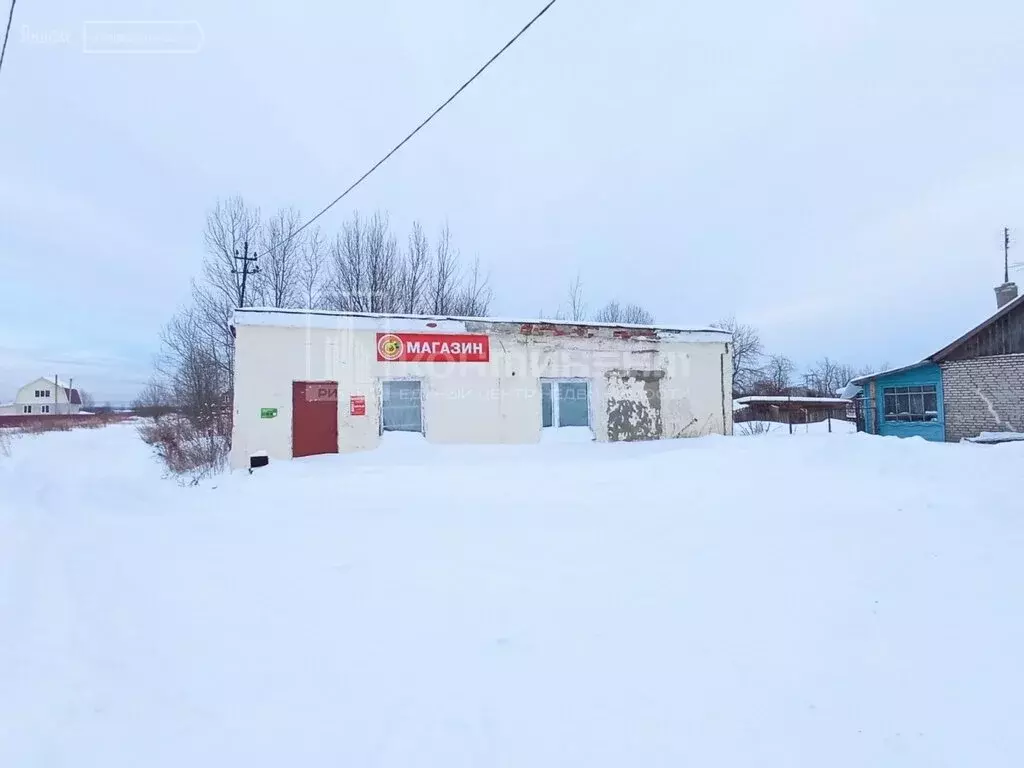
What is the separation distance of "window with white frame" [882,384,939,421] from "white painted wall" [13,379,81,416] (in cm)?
8861

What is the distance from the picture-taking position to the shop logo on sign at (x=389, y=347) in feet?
40.3

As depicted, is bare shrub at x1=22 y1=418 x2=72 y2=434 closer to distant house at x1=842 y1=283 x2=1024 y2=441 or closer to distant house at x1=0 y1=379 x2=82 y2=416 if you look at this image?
distant house at x1=0 y1=379 x2=82 y2=416

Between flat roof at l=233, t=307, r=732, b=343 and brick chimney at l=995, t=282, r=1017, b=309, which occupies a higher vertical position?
brick chimney at l=995, t=282, r=1017, b=309

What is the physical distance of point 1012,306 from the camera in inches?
624

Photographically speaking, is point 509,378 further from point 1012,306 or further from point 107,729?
point 1012,306

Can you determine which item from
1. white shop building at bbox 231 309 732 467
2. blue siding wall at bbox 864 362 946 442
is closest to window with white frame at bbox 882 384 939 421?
blue siding wall at bbox 864 362 946 442

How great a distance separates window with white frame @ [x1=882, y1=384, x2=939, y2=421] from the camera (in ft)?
59.0

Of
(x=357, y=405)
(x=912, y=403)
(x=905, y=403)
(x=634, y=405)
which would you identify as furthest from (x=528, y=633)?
(x=905, y=403)

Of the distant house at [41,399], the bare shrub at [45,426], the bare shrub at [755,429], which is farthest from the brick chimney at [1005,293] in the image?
the distant house at [41,399]

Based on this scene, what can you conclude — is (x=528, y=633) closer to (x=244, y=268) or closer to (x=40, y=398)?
(x=244, y=268)

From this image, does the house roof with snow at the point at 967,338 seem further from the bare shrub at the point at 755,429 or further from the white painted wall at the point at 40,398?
the white painted wall at the point at 40,398

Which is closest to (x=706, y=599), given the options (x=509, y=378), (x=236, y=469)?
(x=509, y=378)

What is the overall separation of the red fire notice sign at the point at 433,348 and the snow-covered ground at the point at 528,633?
584 cm

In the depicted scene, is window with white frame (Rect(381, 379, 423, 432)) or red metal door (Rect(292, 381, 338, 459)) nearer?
red metal door (Rect(292, 381, 338, 459))
